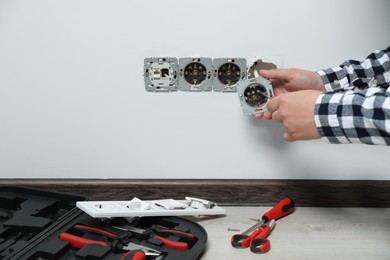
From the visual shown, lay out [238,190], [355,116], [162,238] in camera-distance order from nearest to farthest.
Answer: [355,116]
[162,238]
[238,190]

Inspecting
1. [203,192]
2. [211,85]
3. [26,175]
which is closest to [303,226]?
[203,192]

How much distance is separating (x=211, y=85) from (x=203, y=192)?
0.24 meters

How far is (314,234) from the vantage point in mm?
846

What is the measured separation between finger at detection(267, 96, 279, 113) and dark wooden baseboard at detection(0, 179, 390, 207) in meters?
0.23

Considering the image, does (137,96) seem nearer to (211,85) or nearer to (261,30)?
(211,85)

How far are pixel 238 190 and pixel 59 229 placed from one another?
398 mm

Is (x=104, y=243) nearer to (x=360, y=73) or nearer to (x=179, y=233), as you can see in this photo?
(x=179, y=233)

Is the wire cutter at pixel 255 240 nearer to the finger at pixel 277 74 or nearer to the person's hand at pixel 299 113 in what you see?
the person's hand at pixel 299 113

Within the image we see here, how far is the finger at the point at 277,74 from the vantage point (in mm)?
878

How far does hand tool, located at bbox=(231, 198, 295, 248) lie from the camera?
2.60ft

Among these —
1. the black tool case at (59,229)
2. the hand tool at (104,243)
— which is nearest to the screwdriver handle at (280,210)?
the black tool case at (59,229)

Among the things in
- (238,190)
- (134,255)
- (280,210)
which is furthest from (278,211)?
(134,255)

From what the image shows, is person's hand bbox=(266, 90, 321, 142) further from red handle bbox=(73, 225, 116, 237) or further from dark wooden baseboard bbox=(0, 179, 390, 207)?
red handle bbox=(73, 225, 116, 237)

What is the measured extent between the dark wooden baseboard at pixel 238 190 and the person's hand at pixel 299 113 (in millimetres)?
246
